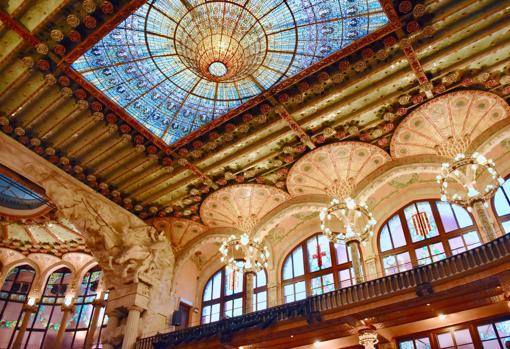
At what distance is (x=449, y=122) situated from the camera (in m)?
10.8

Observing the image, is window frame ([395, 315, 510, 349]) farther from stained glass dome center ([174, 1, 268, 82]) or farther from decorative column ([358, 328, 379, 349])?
stained glass dome center ([174, 1, 268, 82])

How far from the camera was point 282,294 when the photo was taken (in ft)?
45.9

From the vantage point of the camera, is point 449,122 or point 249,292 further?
point 249,292

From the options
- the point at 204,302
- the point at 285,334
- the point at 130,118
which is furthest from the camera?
the point at 204,302

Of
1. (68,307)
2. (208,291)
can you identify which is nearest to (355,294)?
(208,291)

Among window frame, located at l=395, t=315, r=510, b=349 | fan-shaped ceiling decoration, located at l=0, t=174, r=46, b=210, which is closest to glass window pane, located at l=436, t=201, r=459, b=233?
window frame, located at l=395, t=315, r=510, b=349

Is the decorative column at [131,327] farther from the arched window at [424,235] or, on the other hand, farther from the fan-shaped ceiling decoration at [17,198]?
the arched window at [424,235]

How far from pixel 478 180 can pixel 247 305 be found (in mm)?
7641

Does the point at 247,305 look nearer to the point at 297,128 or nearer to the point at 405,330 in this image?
the point at 405,330

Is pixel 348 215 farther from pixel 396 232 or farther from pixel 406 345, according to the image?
pixel 406 345

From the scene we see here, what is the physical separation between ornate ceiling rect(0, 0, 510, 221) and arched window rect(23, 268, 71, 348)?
6.19 m

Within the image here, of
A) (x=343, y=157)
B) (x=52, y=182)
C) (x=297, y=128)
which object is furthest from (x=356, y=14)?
(x=52, y=182)

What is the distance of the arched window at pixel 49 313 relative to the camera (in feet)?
51.4

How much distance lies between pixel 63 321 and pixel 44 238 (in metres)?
3.31
